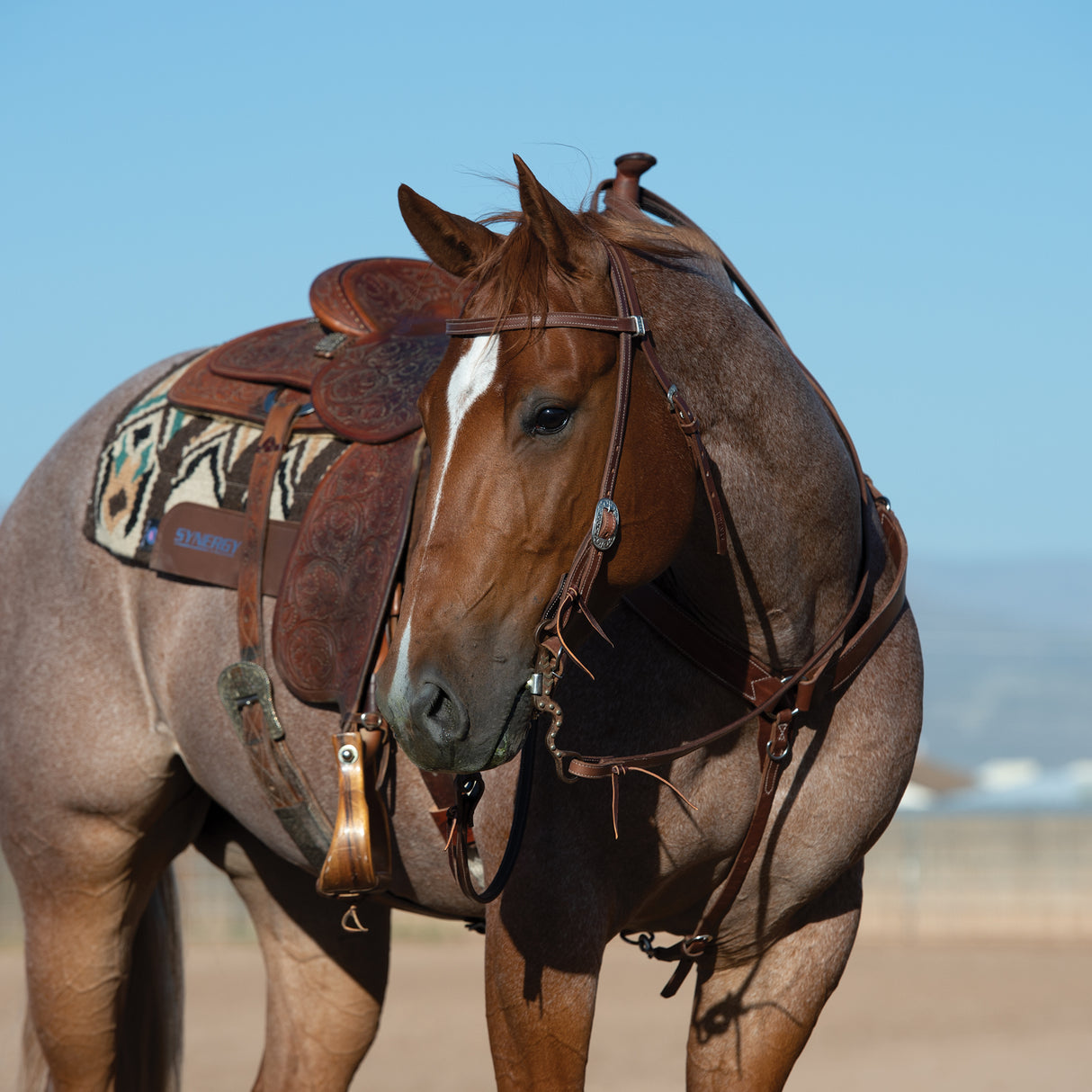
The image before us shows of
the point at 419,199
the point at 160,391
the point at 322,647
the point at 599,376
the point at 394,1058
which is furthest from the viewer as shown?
the point at 394,1058

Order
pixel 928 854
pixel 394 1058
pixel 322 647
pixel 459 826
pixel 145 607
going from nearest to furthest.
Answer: pixel 459 826
pixel 322 647
pixel 145 607
pixel 394 1058
pixel 928 854

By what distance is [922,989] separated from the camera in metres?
10.1

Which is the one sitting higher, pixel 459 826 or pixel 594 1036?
pixel 459 826

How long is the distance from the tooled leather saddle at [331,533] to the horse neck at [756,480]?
2.23 feet

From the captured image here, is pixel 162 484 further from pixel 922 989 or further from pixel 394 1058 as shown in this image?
pixel 922 989

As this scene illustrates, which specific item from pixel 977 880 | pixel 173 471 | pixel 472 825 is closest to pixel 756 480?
pixel 472 825

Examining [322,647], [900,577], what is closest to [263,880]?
[322,647]

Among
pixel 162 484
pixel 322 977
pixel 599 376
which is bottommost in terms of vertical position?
pixel 322 977

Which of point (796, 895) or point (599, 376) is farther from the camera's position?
point (796, 895)

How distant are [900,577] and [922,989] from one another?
8.62 meters

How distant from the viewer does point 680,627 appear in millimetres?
2266

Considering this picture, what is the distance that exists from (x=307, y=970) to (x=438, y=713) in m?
2.02

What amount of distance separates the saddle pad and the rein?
3.22 feet

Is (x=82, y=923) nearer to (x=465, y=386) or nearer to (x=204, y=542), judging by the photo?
(x=204, y=542)
